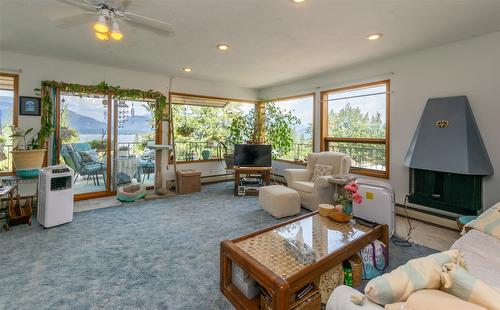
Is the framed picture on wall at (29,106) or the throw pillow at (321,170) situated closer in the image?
the framed picture on wall at (29,106)

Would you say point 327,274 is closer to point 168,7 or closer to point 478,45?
point 168,7

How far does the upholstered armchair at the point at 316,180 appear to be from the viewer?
3.56 meters

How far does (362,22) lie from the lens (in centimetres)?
251

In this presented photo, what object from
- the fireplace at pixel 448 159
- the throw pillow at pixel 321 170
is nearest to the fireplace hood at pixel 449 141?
the fireplace at pixel 448 159

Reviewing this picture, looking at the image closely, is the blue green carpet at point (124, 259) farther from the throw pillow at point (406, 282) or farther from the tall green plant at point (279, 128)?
the tall green plant at point (279, 128)

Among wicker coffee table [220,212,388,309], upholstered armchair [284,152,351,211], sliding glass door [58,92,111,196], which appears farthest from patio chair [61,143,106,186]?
wicker coffee table [220,212,388,309]

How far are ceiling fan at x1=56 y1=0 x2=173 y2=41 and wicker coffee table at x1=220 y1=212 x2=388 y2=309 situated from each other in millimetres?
2031

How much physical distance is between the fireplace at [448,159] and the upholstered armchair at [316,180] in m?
0.92

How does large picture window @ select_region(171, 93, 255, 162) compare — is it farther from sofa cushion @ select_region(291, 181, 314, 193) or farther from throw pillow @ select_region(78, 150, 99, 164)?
sofa cushion @ select_region(291, 181, 314, 193)

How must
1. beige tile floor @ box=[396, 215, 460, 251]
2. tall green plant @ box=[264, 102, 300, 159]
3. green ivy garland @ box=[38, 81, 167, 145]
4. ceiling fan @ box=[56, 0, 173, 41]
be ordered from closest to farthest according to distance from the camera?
ceiling fan @ box=[56, 0, 173, 41], beige tile floor @ box=[396, 215, 460, 251], green ivy garland @ box=[38, 81, 167, 145], tall green plant @ box=[264, 102, 300, 159]

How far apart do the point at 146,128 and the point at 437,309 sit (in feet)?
16.7

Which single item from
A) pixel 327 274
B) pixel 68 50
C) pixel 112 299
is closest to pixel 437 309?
pixel 327 274

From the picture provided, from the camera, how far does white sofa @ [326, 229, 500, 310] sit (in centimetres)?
97

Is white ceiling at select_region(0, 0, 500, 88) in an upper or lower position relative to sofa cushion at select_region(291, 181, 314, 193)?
upper
